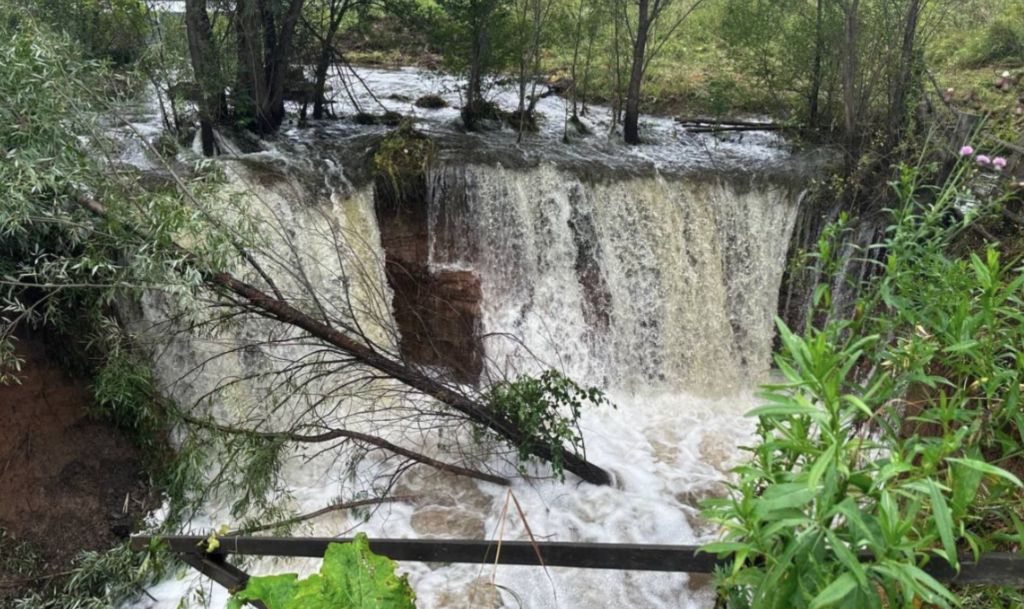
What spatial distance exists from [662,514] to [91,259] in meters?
4.20

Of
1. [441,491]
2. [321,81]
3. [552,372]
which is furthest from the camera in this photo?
[321,81]

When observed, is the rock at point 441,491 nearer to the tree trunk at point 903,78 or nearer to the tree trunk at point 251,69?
the tree trunk at point 251,69

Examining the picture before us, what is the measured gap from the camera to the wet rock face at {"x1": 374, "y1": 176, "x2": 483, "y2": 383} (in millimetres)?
7352

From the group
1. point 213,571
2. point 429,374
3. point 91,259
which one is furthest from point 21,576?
point 213,571

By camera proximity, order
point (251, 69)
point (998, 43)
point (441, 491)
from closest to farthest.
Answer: point (441, 491) < point (251, 69) < point (998, 43)

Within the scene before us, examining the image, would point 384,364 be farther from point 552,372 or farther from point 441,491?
point 441,491

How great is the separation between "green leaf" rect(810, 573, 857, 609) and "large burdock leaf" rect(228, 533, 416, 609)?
0.91 meters

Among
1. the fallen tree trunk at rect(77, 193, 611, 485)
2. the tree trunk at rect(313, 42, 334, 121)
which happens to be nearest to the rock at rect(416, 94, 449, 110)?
the tree trunk at rect(313, 42, 334, 121)

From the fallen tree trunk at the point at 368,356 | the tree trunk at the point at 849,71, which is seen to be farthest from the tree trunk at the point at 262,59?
the tree trunk at the point at 849,71

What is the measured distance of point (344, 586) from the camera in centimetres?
169

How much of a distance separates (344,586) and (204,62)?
295 inches

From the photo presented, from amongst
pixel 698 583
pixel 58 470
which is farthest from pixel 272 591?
pixel 58 470

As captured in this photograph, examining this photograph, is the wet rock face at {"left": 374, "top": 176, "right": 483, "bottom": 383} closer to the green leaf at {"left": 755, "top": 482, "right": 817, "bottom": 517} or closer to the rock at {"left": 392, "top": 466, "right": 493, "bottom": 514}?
the rock at {"left": 392, "top": 466, "right": 493, "bottom": 514}

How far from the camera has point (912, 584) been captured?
1.23 m
